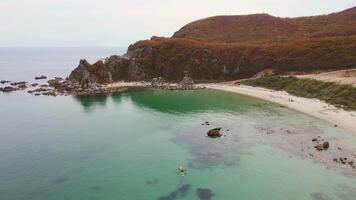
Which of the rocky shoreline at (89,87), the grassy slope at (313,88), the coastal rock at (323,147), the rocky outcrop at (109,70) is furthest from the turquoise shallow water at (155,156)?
the rocky outcrop at (109,70)

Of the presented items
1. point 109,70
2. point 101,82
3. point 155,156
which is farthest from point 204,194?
point 109,70

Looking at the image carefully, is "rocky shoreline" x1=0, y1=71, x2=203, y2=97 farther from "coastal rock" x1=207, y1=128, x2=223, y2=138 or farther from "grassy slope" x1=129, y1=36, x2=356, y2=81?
"coastal rock" x1=207, y1=128, x2=223, y2=138

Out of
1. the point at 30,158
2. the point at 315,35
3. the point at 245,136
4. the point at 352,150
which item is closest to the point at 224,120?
the point at 245,136

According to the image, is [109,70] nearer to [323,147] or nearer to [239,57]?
[239,57]

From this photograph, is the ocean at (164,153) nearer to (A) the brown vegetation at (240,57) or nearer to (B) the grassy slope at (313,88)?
(B) the grassy slope at (313,88)

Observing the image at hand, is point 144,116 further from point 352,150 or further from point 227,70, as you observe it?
point 227,70

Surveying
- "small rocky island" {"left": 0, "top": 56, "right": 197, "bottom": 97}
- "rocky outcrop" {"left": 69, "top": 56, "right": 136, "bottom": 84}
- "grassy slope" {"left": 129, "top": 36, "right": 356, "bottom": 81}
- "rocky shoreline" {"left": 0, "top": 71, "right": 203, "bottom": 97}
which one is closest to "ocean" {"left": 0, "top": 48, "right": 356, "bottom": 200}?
"rocky shoreline" {"left": 0, "top": 71, "right": 203, "bottom": 97}

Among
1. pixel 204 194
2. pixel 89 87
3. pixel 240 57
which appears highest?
pixel 240 57
